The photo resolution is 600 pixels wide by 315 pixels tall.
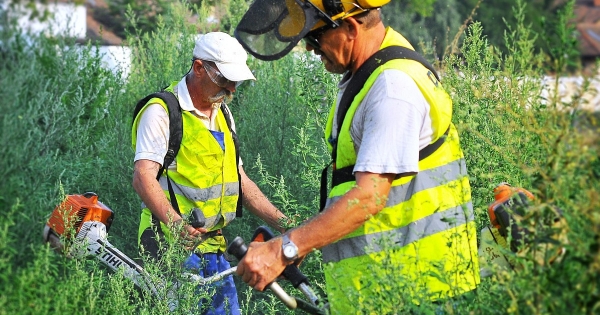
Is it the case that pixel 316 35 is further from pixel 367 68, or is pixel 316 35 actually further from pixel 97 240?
pixel 97 240

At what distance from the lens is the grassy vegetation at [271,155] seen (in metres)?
2.91

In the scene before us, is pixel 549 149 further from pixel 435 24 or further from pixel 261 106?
pixel 435 24

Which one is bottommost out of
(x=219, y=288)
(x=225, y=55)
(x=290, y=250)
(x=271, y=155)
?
(x=219, y=288)

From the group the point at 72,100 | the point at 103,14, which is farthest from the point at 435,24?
the point at 72,100

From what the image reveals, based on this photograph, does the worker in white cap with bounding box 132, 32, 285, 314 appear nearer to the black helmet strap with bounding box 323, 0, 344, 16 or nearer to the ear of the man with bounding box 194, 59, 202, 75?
the ear of the man with bounding box 194, 59, 202, 75

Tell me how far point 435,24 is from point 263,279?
30030mm

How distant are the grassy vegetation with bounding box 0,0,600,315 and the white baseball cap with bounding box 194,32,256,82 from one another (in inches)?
19.8

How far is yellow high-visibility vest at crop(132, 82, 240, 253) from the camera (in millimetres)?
5332

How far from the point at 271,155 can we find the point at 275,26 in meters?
3.83

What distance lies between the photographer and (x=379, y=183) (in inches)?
130

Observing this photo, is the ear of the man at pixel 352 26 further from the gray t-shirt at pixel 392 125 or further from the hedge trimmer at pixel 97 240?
the hedge trimmer at pixel 97 240

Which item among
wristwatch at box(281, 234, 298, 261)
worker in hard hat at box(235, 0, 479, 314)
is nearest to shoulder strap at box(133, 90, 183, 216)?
worker in hard hat at box(235, 0, 479, 314)

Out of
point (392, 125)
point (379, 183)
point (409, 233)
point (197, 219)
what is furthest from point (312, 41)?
point (197, 219)

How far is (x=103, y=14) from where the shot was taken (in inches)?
939
